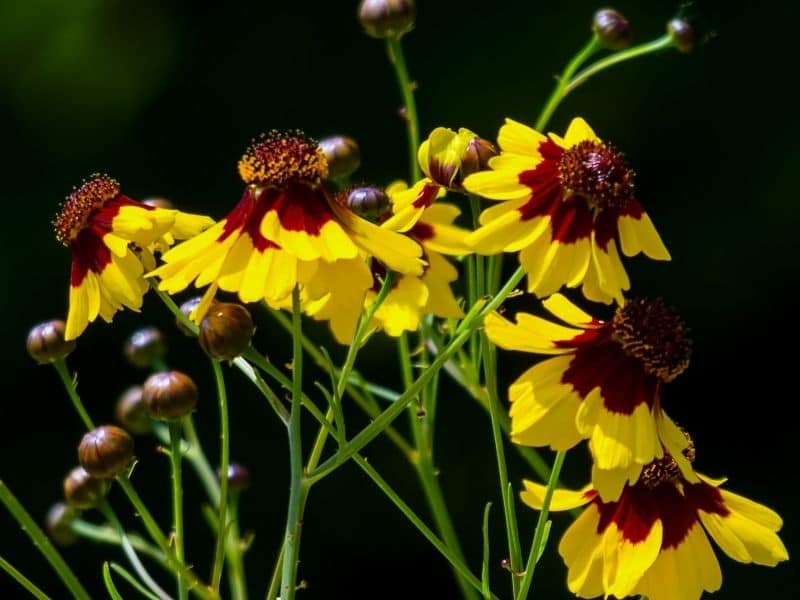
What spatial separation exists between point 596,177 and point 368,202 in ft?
0.51

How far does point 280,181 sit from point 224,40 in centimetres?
150

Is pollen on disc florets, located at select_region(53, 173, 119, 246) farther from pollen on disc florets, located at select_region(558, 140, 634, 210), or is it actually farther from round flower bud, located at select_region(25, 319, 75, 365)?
pollen on disc florets, located at select_region(558, 140, 634, 210)

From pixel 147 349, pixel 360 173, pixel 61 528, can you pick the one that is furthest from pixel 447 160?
pixel 360 173

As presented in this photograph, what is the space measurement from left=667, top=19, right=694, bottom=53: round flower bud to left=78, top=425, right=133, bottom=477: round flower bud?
0.60 m

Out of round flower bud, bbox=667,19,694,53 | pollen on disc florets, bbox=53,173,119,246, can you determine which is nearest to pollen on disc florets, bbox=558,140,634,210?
pollen on disc florets, bbox=53,173,119,246

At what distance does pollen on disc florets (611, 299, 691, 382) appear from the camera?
2.22 ft

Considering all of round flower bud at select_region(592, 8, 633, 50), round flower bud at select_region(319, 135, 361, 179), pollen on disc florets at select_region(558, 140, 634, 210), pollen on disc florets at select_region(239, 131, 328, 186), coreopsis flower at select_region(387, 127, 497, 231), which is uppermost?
pollen on disc florets at select_region(239, 131, 328, 186)

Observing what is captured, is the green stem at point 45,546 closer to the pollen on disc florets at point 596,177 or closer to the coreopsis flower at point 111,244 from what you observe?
the coreopsis flower at point 111,244

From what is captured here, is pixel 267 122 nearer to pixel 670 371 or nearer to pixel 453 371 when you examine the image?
pixel 453 371

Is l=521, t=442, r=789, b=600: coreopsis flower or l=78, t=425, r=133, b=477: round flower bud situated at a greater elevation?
l=78, t=425, r=133, b=477: round flower bud

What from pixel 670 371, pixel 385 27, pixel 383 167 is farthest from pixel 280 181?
pixel 383 167

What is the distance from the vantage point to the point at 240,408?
82.0 inches

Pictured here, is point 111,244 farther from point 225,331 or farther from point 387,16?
point 387,16

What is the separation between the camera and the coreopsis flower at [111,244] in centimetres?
68
